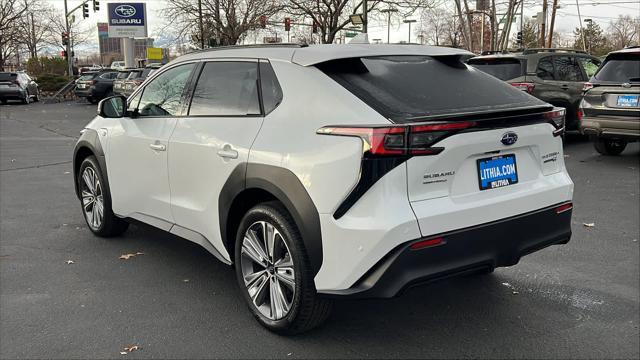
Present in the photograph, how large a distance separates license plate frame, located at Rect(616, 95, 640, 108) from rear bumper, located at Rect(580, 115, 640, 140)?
0.18 meters

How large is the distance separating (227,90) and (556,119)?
2.05 meters

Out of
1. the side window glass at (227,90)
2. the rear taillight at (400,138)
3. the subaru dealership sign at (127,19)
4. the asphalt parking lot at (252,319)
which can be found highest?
the subaru dealership sign at (127,19)

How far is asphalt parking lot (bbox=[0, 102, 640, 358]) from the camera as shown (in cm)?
336

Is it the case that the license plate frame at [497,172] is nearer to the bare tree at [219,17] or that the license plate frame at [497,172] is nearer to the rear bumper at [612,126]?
the rear bumper at [612,126]

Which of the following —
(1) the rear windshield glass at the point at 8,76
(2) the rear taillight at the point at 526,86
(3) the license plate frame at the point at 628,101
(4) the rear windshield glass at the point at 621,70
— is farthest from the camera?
(1) the rear windshield glass at the point at 8,76

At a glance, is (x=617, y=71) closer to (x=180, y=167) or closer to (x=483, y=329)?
(x=483, y=329)

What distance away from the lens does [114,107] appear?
4.89 meters

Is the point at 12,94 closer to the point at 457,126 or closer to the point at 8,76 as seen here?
the point at 8,76

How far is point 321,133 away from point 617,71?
755cm

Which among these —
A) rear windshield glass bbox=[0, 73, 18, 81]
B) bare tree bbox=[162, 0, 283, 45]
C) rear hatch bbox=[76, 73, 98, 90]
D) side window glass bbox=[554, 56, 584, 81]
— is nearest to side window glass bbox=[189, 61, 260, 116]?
side window glass bbox=[554, 56, 584, 81]

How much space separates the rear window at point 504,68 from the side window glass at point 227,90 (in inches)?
315

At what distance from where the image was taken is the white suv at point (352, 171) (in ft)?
9.45

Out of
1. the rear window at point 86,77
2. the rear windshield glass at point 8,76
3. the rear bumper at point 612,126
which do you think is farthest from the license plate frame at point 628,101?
the rear windshield glass at point 8,76

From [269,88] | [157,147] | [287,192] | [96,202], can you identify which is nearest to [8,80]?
[96,202]
